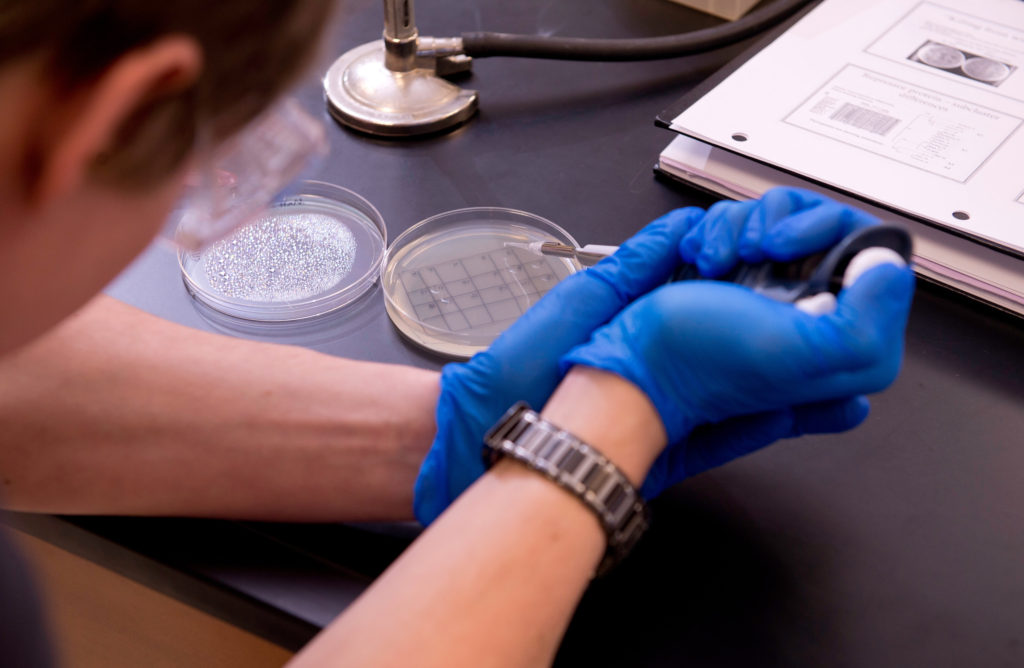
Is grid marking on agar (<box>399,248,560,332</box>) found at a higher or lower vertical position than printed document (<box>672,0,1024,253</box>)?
lower

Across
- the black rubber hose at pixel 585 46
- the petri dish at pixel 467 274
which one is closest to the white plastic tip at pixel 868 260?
the petri dish at pixel 467 274

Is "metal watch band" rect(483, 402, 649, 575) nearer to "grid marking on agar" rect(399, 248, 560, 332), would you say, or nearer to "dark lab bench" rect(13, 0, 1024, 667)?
"dark lab bench" rect(13, 0, 1024, 667)

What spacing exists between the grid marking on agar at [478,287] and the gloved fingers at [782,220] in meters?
0.26

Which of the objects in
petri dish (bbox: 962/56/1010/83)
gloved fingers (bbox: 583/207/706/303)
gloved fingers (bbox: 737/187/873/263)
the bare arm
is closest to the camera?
the bare arm

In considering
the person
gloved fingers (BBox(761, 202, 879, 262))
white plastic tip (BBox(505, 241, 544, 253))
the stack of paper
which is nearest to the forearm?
the person

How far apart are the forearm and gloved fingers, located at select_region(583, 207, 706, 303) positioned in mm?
195

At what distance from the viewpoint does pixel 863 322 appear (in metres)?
0.61

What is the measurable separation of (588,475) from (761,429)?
6.6 inches

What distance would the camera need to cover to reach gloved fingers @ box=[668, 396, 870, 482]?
673 mm

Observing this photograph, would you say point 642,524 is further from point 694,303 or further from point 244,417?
point 244,417

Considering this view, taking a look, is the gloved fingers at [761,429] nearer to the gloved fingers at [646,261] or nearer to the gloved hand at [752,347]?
the gloved hand at [752,347]

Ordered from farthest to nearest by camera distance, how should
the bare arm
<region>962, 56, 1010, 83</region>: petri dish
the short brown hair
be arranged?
<region>962, 56, 1010, 83</region>: petri dish → the bare arm → the short brown hair

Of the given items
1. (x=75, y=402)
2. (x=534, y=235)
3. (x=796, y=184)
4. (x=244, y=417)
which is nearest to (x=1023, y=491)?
(x=796, y=184)

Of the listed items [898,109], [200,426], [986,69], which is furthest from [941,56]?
[200,426]
